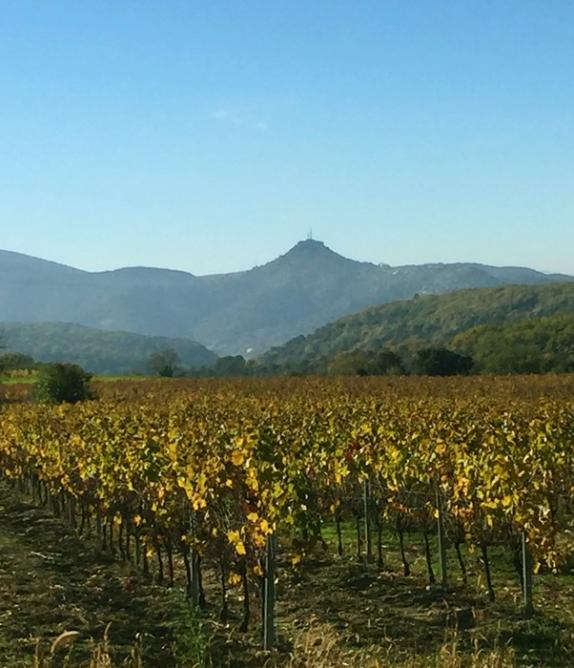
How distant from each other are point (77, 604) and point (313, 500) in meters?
3.46

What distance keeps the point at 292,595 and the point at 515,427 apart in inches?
167

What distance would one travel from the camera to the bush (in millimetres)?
43188

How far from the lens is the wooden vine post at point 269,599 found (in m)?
9.68

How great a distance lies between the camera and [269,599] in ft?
32.0

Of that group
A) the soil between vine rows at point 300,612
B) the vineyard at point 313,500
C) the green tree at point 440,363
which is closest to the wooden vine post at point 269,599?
the vineyard at point 313,500

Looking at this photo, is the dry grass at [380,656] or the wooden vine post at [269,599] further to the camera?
the wooden vine post at [269,599]

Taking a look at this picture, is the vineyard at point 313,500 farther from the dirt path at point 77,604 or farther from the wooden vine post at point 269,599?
the dirt path at point 77,604

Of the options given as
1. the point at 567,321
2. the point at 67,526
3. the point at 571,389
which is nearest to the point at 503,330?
the point at 567,321

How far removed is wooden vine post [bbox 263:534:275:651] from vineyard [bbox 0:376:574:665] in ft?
0.05

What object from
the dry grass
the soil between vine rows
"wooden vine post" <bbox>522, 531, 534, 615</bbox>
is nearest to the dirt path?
the soil between vine rows

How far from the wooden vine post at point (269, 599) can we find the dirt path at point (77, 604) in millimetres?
1003

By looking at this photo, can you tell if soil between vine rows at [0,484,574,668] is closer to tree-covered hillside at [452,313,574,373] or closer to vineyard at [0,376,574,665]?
vineyard at [0,376,574,665]

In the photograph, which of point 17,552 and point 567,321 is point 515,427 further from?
point 567,321

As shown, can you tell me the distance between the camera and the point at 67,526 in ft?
60.7
